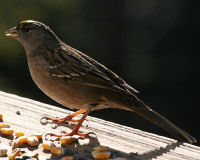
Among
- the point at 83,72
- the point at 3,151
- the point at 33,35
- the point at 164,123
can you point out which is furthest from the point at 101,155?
the point at 33,35

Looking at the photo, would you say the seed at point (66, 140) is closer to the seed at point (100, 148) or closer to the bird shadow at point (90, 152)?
the bird shadow at point (90, 152)

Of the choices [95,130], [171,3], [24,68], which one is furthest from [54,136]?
[171,3]

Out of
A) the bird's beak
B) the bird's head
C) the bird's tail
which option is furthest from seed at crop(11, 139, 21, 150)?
the bird's beak

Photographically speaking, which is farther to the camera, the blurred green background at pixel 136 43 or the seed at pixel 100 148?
the blurred green background at pixel 136 43

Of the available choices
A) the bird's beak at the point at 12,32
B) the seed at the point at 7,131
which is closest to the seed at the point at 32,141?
the seed at the point at 7,131

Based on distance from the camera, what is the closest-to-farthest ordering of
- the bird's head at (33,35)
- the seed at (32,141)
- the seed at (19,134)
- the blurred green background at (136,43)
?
1. the seed at (32,141)
2. the seed at (19,134)
3. the bird's head at (33,35)
4. the blurred green background at (136,43)

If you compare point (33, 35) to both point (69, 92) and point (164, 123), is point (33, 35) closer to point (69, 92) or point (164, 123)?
point (69, 92)

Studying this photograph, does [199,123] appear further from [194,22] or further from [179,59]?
[194,22]
